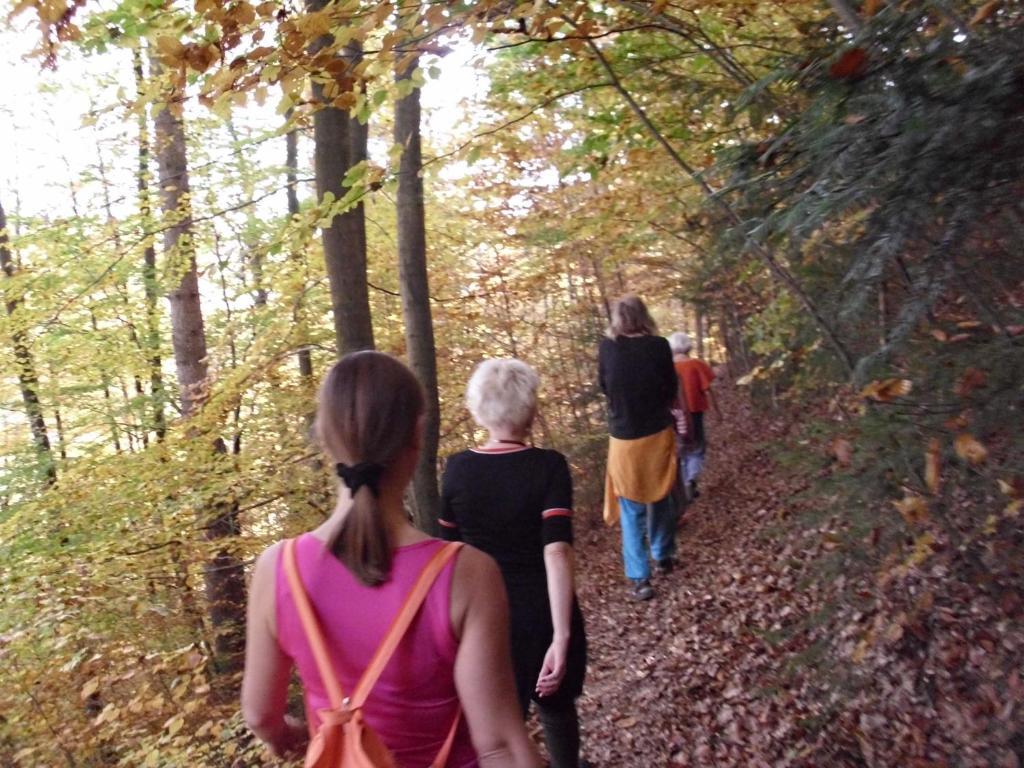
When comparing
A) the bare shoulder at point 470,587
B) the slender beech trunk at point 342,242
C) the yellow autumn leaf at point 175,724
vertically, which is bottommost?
the yellow autumn leaf at point 175,724

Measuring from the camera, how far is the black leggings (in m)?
3.60

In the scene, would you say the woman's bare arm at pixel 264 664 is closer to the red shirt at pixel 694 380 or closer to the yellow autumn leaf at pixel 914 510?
the yellow autumn leaf at pixel 914 510

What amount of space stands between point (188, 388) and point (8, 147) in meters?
8.58

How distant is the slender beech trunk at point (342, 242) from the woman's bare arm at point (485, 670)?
385 cm

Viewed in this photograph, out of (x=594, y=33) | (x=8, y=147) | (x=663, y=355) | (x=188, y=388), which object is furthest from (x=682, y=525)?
(x=8, y=147)

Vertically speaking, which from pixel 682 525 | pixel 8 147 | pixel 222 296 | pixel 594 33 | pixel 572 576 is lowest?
pixel 682 525

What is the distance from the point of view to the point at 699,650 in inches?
233

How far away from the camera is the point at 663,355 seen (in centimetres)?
629

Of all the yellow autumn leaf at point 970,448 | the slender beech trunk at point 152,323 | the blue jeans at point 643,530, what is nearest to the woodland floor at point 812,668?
the blue jeans at point 643,530

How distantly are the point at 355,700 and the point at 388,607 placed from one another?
0.23m

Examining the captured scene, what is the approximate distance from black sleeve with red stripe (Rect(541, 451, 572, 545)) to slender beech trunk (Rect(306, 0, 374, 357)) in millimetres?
2509

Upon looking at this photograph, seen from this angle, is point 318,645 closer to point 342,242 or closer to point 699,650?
point 342,242

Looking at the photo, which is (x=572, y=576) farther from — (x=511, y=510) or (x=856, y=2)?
(x=856, y=2)

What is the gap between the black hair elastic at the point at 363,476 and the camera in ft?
6.25
